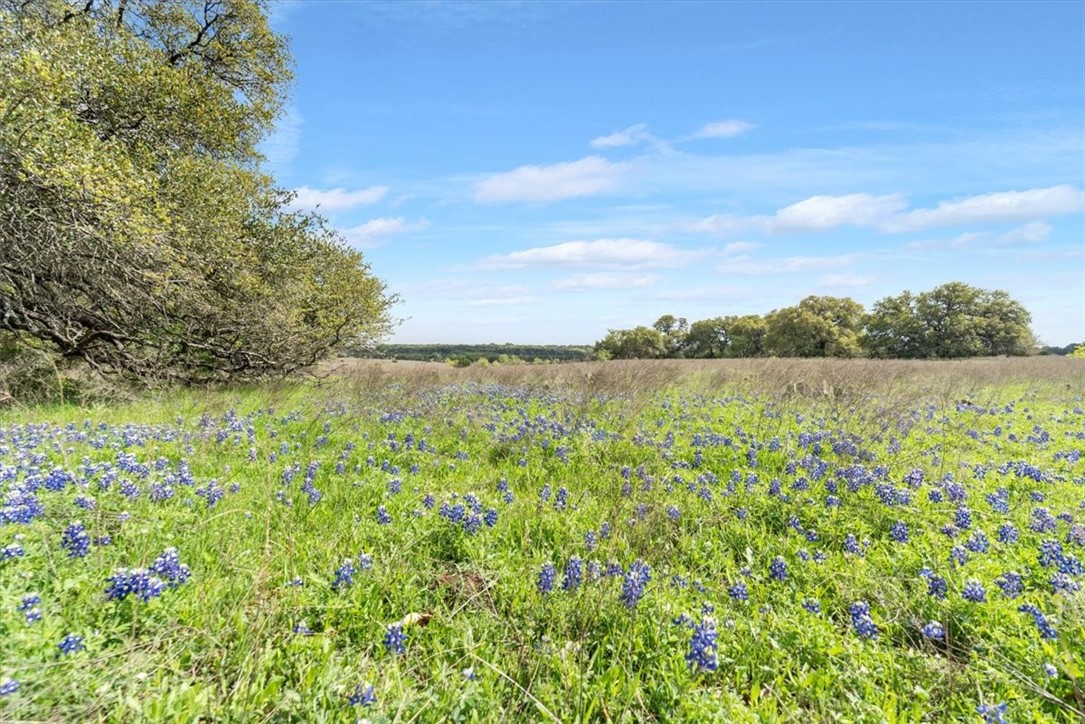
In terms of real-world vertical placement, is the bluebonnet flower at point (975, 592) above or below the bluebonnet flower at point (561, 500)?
below

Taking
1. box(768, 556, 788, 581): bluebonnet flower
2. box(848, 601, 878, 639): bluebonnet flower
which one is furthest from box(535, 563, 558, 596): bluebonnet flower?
box(848, 601, 878, 639): bluebonnet flower

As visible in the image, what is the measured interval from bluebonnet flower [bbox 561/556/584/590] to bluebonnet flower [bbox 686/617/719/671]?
2.43ft

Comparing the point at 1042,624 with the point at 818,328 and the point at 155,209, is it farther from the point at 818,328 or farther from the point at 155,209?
the point at 818,328

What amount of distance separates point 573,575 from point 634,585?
38 cm

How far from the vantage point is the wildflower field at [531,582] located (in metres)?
2.20

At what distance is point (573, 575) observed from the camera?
2988mm

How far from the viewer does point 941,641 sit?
111 inches

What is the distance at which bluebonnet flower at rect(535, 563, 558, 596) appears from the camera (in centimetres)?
295

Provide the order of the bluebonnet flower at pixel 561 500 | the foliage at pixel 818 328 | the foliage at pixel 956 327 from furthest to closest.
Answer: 1. the foliage at pixel 818 328
2. the foliage at pixel 956 327
3. the bluebonnet flower at pixel 561 500

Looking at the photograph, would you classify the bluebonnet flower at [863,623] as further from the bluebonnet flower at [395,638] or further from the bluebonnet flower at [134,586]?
the bluebonnet flower at [134,586]

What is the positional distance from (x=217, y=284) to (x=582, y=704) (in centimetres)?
1420

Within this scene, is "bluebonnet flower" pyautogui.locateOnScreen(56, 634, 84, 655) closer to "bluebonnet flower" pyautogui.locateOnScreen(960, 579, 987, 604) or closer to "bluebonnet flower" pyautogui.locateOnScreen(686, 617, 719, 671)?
"bluebonnet flower" pyautogui.locateOnScreen(686, 617, 719, 671)

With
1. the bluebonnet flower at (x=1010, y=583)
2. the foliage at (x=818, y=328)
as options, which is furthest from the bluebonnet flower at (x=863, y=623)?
the foliage at (x=818, y=328)

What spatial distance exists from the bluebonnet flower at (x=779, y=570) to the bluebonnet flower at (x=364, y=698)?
2.69 meters
